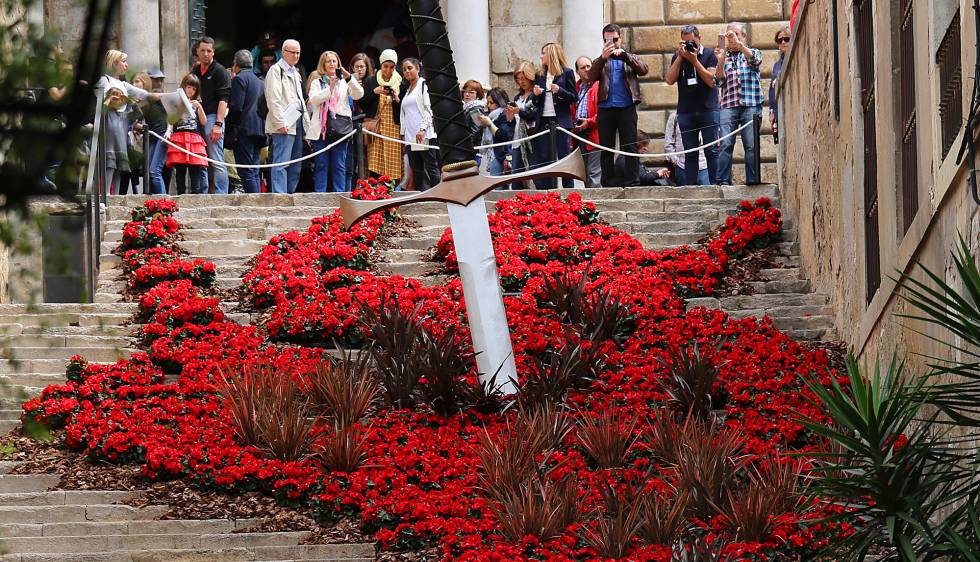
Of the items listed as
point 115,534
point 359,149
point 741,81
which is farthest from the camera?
point 359,149

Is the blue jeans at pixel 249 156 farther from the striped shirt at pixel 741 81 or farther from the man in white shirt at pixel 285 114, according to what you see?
the striped shirt at pixel 741 81

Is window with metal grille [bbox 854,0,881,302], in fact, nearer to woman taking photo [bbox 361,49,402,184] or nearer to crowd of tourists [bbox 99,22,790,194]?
crowd of tourists [bbox 99,22,790,194]

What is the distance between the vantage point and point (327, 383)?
12.3m

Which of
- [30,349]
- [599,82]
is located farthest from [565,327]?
Result: [599,82]

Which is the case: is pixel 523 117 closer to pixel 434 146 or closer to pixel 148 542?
pixel 434 146

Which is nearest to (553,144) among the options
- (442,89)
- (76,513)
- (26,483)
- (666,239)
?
(666,239)

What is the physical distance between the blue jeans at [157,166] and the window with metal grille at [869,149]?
29.5 ft

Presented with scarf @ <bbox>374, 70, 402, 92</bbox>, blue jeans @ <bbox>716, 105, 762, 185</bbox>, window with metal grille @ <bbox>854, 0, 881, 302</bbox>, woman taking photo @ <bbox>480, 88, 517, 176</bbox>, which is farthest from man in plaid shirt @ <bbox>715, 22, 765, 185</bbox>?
window with metal grille @ <bbox>854, 0, 881, 302</bbox>

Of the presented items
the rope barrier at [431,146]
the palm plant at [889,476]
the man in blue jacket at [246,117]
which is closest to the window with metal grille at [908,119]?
the palm plant at [889,476]

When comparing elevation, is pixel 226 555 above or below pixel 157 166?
below

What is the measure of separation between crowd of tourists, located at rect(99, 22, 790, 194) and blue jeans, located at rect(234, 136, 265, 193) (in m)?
0.02

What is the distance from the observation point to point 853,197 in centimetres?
1280

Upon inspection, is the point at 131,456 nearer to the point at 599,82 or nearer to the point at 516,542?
the point at 516,542

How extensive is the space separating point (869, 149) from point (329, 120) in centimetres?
866
